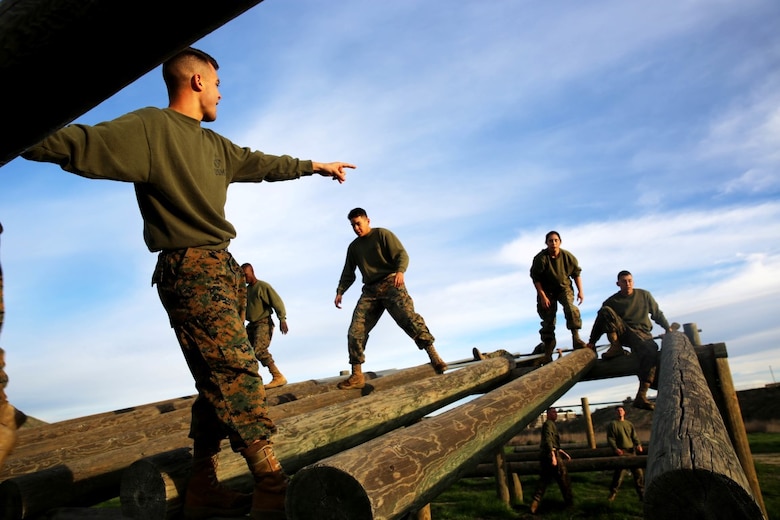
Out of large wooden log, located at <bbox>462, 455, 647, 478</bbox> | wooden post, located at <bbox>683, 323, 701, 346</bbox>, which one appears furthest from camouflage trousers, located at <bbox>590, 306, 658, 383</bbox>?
large wooden log, located at <bbox>462, 455, 647, 478</bbox>

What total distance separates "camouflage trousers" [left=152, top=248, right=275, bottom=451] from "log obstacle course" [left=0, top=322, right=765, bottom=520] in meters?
0.35

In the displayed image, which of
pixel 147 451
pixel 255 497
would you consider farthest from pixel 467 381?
pixel 255 497

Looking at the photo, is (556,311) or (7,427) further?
(556,311)

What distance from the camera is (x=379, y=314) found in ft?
26.5

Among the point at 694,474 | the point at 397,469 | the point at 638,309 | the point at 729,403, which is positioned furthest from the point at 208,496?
the point at 638,309

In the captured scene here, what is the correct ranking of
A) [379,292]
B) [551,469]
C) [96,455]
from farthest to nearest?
[551,469] → [379,292] → [96,455]

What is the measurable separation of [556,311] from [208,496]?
786cm

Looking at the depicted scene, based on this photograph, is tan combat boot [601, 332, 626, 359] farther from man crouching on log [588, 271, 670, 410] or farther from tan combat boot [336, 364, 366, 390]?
tan combat boot [336, 364, 366, 390]

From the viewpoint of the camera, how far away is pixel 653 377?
27.6 ft

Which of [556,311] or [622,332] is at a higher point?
[556,311]

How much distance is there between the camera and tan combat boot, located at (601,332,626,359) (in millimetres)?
8922

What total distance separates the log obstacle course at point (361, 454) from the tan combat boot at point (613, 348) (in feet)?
5.63

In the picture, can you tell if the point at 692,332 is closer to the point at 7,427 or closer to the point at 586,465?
the point at 586,465

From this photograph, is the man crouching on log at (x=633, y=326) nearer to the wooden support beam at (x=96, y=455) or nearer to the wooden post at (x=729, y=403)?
the wooden post at (x=729, y=403)
